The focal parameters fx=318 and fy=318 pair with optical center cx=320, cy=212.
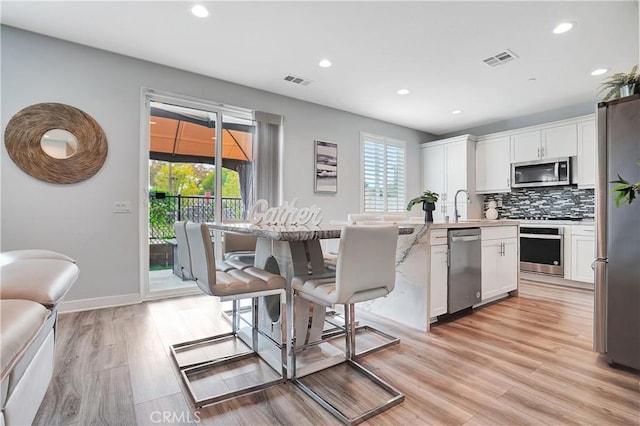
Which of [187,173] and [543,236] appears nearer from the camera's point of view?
Answer: [187,173]

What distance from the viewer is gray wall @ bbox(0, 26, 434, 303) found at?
115 inches

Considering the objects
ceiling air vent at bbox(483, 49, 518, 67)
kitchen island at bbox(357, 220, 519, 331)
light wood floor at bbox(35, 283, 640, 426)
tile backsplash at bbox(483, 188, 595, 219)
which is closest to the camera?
light wood floor at bbox(35, 283, 640, 426)

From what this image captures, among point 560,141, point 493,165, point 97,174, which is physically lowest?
point 97,174

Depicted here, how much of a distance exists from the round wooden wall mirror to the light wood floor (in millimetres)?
1403

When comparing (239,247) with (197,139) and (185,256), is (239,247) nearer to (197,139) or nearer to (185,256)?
(185,256)

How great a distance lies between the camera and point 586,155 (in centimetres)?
459

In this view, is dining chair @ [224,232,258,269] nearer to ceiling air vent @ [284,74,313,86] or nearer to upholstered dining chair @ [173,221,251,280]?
upholstered dining chair @ [173,221,251,280]

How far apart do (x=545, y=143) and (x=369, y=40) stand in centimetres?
364

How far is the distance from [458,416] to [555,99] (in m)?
4.95

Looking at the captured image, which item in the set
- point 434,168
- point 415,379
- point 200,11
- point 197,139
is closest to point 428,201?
point 415,379

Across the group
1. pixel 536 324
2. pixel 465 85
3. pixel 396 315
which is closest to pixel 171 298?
pixel 396 315

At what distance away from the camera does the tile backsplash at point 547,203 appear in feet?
16.0

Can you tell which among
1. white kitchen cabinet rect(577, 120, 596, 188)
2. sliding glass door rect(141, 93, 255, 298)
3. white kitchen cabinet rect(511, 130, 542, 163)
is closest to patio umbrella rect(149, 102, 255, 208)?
sliding glass door rect(141, 93, 255, 298)

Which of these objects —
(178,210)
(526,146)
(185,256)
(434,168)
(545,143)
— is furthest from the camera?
(434,168)
